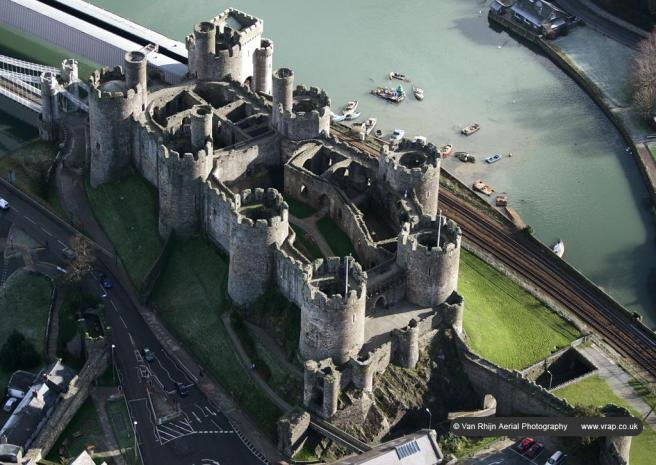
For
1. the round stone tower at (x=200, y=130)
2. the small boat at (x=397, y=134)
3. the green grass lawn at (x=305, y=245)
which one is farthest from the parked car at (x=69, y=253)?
the small boat at (x=397, y=134)

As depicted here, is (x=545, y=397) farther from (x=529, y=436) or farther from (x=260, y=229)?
(x=260, y=229)

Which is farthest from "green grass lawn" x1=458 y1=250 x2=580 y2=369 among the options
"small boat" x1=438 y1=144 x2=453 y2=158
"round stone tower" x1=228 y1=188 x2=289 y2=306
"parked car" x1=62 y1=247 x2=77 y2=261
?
"parked car" x1=62 y1=247 x2=77 y2=261

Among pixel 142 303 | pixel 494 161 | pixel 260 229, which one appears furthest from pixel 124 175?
pixel 494 161

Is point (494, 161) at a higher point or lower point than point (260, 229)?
lower

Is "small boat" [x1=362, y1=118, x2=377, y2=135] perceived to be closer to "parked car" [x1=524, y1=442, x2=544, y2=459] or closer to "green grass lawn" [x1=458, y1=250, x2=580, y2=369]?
"green grass lawn" [x1=458, y1=250, x2=580, y2=369]

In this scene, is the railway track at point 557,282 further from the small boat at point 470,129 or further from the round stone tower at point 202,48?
the round stone tower at point 202,48

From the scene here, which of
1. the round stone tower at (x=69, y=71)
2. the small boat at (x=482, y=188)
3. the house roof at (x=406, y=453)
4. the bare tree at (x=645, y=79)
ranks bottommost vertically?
the small boat at (x=482, y=188)
